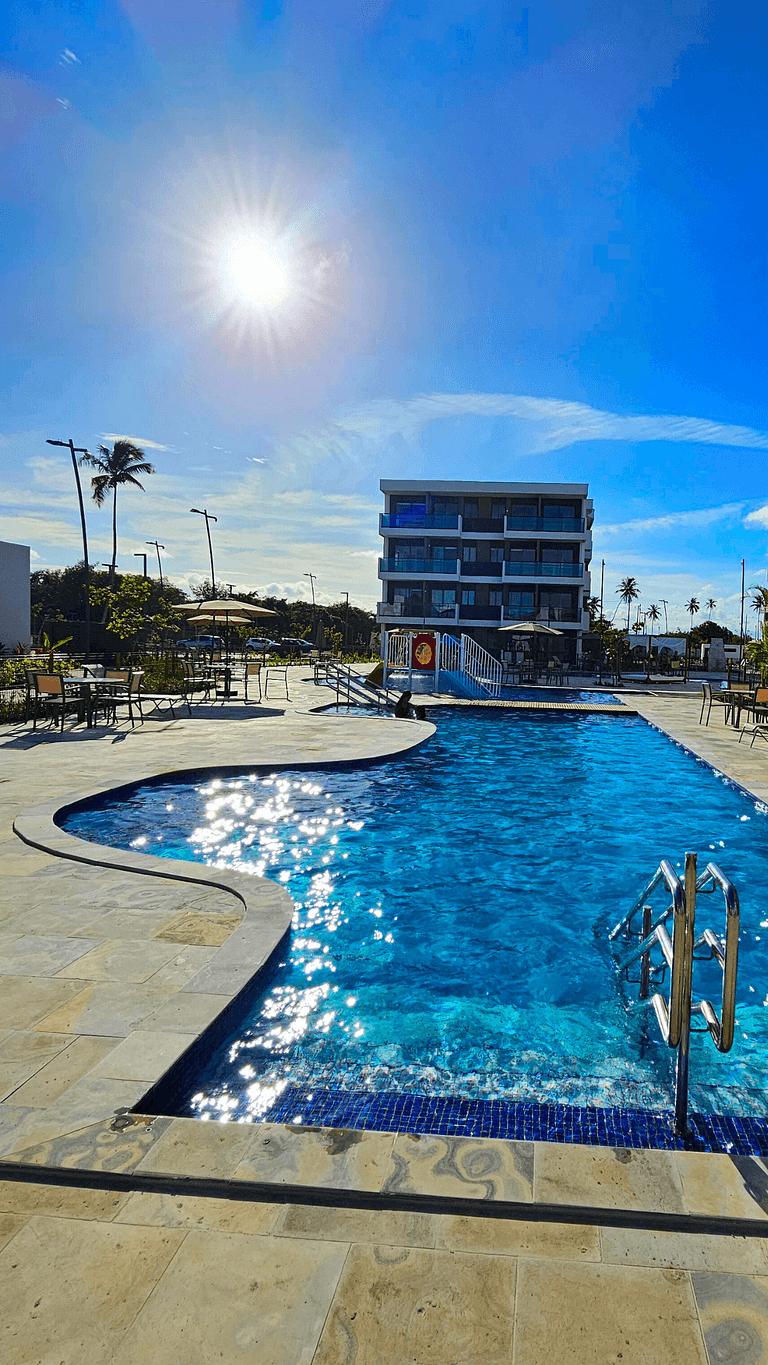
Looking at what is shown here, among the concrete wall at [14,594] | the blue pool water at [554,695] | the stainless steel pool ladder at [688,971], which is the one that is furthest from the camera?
the concrete wall at [14,594]

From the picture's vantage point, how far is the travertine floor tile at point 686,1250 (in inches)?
80.7

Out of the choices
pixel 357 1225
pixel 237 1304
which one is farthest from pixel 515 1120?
pixel 237 1304

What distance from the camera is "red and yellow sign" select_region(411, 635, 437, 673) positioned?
24344 millimetres

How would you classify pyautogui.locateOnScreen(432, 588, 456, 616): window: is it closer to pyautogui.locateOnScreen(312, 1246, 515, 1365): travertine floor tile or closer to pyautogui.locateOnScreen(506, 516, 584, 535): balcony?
pyautogui.locateOnScreen(506, 516, 584, 535): balcony

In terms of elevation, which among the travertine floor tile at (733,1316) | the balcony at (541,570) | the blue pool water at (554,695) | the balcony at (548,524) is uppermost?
the balcony at (548,524)

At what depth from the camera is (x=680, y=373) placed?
19516 millimetres

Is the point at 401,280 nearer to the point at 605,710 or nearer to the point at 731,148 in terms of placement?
the point at 731,148

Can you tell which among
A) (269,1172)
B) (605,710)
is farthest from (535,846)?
(605,710)

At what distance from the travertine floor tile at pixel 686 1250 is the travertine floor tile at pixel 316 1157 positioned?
2.45 feet

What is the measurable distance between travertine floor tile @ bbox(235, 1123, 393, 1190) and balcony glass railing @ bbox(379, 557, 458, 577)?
40.0 metres

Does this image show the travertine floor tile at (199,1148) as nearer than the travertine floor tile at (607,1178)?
No

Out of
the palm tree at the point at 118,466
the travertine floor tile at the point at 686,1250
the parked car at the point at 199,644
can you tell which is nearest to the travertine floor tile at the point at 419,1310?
the travertine floor tile at the point at 686,1250

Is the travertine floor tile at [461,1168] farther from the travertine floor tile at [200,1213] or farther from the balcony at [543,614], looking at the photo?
the balcony at [543,614]

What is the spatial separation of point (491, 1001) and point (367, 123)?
13967mm
